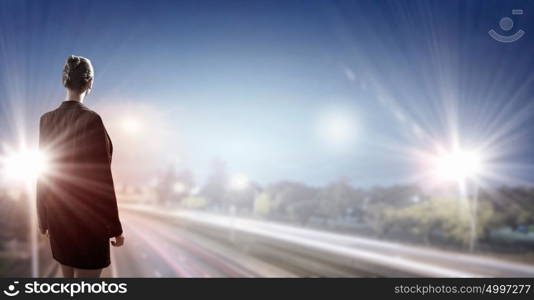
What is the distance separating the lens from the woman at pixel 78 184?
7.62 ft

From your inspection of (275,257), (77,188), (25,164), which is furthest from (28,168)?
(275,257)

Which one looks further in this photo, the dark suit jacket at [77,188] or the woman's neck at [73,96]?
the woman's neck at [73,96]

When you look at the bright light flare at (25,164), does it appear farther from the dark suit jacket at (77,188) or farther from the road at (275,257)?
the road at (275,257)

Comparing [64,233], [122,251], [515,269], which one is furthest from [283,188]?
[64,233]

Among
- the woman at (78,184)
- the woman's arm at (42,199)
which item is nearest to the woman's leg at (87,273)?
the woman at (78,184)

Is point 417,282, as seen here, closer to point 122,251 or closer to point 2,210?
point 2,210

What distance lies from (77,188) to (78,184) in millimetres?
44

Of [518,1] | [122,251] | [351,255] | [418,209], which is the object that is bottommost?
[122,251]

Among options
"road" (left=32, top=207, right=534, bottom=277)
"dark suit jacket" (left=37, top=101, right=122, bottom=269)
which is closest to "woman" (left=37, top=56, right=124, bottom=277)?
"dark suit jacket" (left=37, top=101, right=122, bottom=269)

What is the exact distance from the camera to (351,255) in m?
27.7

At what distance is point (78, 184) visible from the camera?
231 centimetres

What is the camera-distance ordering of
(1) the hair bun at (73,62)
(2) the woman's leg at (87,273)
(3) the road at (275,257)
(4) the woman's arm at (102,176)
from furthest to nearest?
(3) the road at (275,257) → (2) the woman's leg at (87,273) → (1) the hair bun at (73,62) → (4) the woman's arm at (102,176)

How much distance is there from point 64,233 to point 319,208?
195 feet

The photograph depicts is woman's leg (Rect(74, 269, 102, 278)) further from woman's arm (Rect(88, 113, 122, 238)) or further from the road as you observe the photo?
the road
